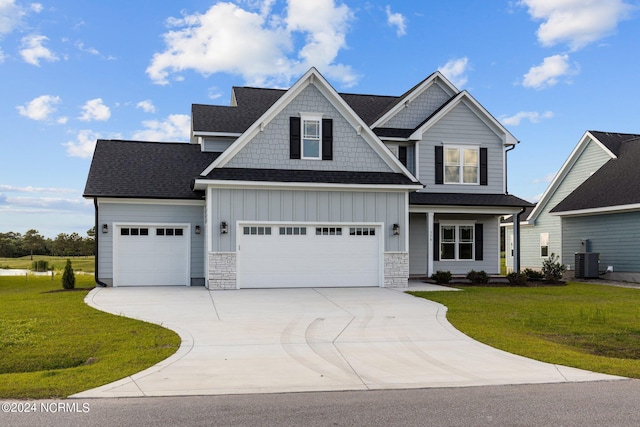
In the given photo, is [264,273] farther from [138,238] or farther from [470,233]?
[470,233]

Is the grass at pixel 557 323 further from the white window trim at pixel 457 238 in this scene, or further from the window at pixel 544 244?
the window at pixel 544 244

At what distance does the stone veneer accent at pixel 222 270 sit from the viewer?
1781 cm

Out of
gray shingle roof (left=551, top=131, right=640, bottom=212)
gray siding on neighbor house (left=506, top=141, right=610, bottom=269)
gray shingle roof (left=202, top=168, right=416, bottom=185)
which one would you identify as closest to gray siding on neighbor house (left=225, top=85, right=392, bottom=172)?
gray shingle roof (left=202, top=168, right=416, bottom=185)

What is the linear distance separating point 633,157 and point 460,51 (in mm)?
12049

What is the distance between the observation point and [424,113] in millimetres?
24234

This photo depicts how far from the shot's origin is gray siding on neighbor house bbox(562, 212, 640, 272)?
2366 centimetres

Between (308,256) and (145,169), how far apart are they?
7010mm

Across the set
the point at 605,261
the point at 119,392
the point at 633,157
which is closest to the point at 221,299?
the point at 119,392

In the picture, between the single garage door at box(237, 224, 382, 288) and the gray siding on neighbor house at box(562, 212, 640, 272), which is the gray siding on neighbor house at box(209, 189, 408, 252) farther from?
the gray siding on neighbor house at box(562, 212, 640, 272)

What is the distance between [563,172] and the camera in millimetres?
30219

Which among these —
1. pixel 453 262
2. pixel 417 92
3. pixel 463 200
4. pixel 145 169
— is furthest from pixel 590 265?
pixel 145 169

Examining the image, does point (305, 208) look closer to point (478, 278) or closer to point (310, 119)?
point (310, 119)

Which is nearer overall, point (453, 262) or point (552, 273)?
point (552, 273)

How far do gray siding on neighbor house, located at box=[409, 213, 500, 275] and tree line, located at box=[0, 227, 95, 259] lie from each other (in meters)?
27.7
